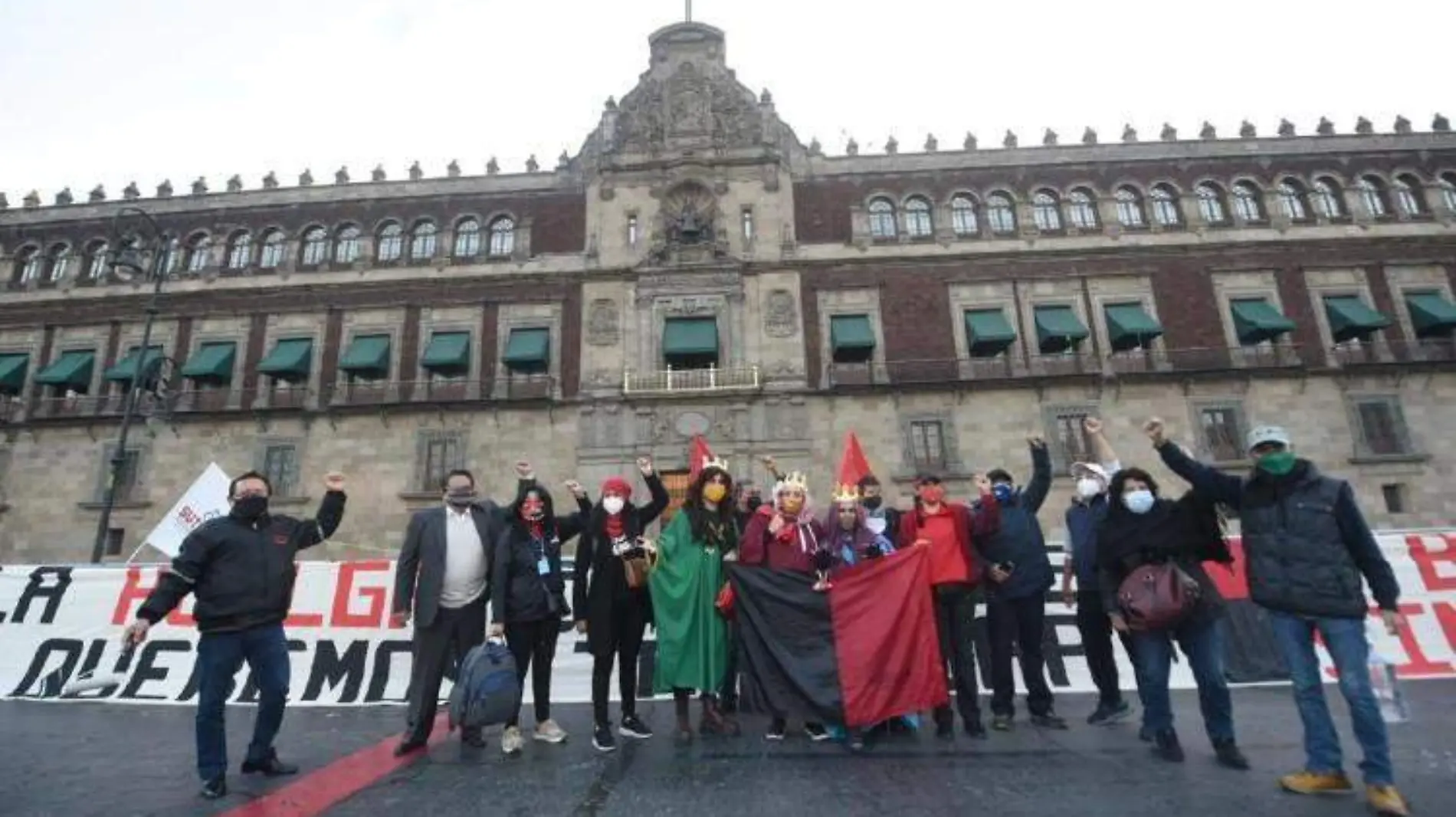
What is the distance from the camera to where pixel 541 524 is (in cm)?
573

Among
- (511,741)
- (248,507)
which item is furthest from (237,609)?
(511,741)

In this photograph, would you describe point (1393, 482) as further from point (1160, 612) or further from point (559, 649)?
point (559, 649)

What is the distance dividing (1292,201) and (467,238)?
27820mm

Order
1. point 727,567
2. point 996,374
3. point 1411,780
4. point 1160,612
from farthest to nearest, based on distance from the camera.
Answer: point 996,374
point 727,567
point 1160,612
point 1411,780

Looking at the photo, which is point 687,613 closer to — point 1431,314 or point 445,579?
point 445,579

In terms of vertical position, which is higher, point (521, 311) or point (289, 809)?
point (521, 311)

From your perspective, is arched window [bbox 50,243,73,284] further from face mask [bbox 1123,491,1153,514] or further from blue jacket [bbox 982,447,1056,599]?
face mask [bbox 1123,491,1153,514]

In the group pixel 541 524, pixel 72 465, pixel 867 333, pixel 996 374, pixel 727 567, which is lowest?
pixel 727 567

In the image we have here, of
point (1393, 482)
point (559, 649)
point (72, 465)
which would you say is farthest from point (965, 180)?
point (72, 465)

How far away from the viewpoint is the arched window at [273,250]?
2389cm

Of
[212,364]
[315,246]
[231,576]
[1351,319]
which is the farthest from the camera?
[315,246]

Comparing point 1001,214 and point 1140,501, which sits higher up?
point 1001,214

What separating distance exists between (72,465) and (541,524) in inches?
982

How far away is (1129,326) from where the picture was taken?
20422 millimetres
